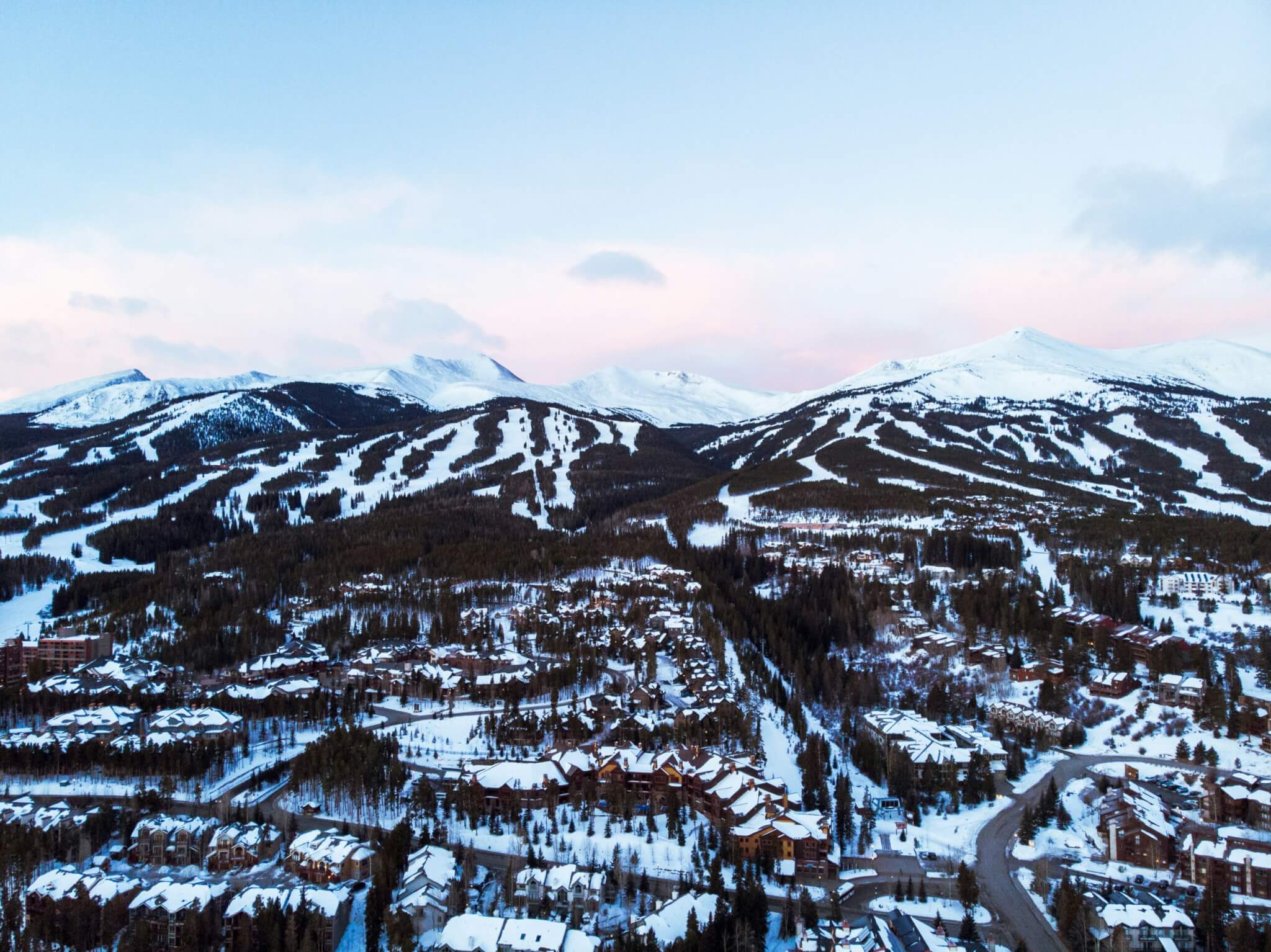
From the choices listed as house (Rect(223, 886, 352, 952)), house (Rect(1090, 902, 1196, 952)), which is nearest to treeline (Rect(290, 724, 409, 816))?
house (Rect(223, 886, 352, 952))

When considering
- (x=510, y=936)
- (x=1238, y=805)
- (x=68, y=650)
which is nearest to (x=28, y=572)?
(x=68, y=650)

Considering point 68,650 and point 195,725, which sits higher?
point 68,650

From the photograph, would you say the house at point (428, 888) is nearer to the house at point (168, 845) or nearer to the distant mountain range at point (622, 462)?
the house at point (168, 845)

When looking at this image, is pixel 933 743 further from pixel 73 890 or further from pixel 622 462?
pixel 622 462

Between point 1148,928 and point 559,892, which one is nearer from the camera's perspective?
point 1148,928

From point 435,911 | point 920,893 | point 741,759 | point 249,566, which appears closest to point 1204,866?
point 920,893

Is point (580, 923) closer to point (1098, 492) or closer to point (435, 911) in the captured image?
point (435, 911)

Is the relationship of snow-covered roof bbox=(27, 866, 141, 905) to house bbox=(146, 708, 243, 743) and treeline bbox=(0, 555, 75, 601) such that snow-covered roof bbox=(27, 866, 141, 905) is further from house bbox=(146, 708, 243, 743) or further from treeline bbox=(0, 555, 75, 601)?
treeline bbox=(0, 555, 75, 601)
